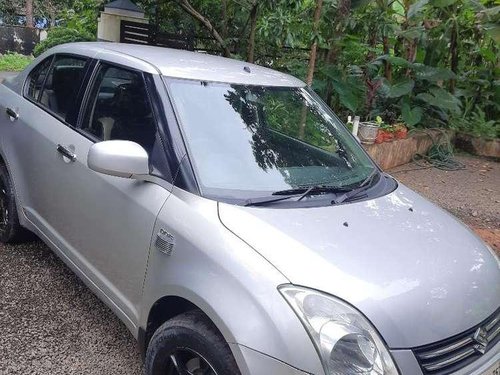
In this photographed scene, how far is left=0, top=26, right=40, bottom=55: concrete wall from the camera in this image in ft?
60.5

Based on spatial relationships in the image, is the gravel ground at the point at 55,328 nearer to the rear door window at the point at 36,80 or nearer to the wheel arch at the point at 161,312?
the wheel arch at the point at 161,312

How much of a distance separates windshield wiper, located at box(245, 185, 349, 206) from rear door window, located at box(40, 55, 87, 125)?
1563 millimetres

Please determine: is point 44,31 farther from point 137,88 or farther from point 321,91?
point 137,88

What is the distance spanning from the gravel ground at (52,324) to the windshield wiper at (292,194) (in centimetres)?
123

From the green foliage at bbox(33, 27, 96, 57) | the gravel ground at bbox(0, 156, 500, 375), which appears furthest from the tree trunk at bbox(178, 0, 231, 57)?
the gravel ground at bbox(0, 156, 500, 375)

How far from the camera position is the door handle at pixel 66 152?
3002 mm

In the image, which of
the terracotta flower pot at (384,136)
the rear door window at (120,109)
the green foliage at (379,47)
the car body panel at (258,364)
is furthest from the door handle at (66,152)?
the terracotta flower pot at (384,136)

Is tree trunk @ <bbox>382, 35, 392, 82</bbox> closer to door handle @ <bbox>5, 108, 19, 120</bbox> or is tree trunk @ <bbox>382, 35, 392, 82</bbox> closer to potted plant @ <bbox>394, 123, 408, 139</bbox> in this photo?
potted plant @ <bbox>394, 123, 408, 139</bbox>

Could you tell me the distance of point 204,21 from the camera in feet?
27.2

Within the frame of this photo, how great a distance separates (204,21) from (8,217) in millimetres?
5399

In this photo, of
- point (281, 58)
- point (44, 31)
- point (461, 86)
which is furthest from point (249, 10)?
point (44, 31)

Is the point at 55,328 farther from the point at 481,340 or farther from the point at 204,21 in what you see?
the point at 204,21

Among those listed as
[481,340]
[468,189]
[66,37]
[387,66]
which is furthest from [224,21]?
[481,340]

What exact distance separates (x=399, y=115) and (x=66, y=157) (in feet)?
22.1
